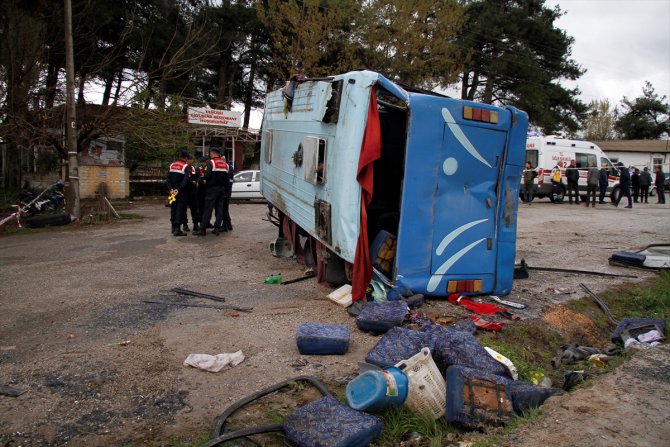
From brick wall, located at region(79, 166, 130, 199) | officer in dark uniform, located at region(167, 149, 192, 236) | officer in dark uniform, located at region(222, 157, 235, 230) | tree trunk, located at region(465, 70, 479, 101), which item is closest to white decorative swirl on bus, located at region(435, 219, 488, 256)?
officer in dark uniform, located at region(222, 157, 235, 230)

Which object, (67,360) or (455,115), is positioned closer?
(67,360)

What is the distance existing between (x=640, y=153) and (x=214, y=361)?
1919 inches

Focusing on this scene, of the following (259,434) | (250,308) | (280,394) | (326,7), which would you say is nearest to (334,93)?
(250,308)

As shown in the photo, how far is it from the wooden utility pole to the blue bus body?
31.0ft

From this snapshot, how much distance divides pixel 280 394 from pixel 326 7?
2332 cm

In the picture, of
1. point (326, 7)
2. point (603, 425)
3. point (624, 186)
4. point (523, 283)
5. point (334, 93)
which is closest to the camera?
point (603, 425)

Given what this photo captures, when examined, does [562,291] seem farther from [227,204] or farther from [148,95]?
[148,95]

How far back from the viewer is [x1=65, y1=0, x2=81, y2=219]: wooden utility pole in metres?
12.8

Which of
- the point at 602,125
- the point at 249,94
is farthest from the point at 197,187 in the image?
the point at 602,125

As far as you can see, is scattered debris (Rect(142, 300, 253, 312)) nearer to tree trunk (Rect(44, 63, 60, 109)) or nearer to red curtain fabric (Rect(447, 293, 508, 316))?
red curtain fabric (Rect(447, 293, 508, 316))

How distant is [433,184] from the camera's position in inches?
214

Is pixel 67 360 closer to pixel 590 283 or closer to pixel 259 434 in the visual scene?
pixel 259 434

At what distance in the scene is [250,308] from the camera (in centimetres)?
570

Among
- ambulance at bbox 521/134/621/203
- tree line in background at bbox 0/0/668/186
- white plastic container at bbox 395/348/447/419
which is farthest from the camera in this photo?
ambulance at bbox 521/134/621/203
